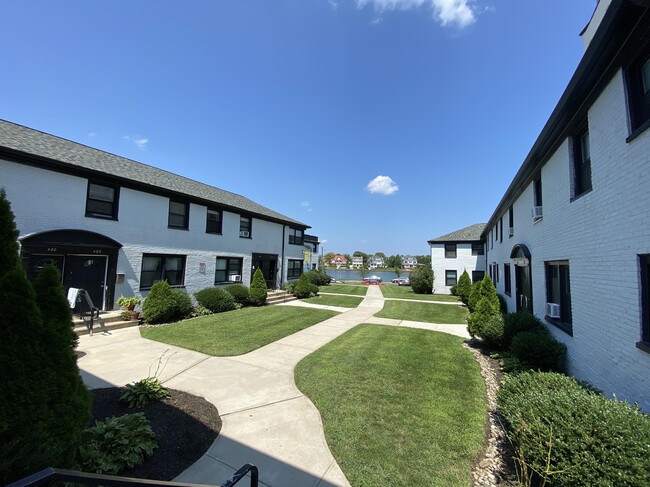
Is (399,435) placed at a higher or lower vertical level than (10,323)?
lower

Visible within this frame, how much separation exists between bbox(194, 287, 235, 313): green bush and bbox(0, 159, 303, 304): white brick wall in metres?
1.18

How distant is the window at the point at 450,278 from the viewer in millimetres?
27297

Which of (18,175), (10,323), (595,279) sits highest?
(18,175)

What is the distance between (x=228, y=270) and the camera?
17.0 m

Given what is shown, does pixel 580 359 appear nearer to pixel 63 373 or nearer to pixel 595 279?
pixel 595 279

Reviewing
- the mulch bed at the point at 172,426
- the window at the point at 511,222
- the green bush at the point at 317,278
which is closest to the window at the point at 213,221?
the mulch bed at the point at 172,426

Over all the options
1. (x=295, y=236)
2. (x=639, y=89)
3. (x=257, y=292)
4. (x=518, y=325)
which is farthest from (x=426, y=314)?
(x=295, y=236)

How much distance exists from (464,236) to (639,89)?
2544 cm

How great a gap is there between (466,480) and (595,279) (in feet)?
13.7

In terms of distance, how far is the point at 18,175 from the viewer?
29.1ft

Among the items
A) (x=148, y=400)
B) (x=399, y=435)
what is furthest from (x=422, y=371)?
(x=148, y=400)

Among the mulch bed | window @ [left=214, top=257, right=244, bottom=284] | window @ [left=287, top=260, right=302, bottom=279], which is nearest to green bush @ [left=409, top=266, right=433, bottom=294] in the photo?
window @ [left=287, top=260, right=302, bottom=279]

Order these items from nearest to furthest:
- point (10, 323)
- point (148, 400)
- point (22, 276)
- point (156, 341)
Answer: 1. point (10, 323)
2. point (22, 276)
3. point (148, 400)
4. point (156, 341)

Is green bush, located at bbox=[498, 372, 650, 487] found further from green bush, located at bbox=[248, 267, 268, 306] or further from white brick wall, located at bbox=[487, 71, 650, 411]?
green bush, located at bbox=[248, 267, 268, 306]
